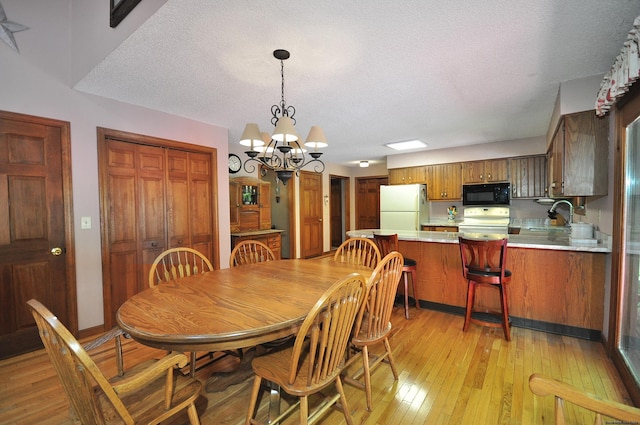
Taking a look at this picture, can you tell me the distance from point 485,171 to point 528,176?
618 mm

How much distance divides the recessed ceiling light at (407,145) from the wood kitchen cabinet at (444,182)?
2.06 ft

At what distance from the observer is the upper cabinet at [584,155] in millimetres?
2283

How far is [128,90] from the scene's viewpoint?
2539 mm

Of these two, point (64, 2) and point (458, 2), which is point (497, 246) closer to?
point (458, 2)

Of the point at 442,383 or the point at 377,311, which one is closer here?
the point at 377,311

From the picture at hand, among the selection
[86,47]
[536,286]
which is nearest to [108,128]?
[86,47]

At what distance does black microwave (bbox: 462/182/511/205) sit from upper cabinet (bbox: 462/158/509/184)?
11 centimetres

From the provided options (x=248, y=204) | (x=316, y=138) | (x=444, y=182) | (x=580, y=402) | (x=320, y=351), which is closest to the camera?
(x=580, y=402)

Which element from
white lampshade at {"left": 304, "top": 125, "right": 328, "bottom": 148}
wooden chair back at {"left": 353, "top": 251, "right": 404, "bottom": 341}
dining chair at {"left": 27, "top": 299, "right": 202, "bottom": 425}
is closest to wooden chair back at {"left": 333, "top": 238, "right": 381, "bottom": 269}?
wooden chair back at {"left": 353, "top": 251, "right": 404, "bottom": 341}

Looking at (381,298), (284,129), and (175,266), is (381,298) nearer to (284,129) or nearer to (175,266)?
(284,129)

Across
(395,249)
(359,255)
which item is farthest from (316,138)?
(395,249)

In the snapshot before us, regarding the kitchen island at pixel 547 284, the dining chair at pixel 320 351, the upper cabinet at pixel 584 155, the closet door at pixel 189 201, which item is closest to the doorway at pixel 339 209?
the closet door at pixel 189 201

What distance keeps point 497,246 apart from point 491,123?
2091 mm

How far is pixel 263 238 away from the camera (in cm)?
462
